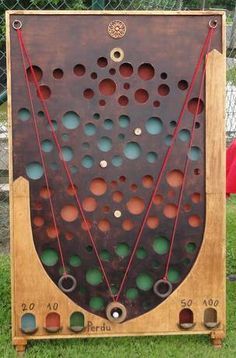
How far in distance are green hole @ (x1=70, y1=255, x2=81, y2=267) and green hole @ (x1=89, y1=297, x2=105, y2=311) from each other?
0.51ft

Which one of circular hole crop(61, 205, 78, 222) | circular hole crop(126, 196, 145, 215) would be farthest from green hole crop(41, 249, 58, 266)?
circular hole crop(126, 196, 145, 215)

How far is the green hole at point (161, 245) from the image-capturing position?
2.51m

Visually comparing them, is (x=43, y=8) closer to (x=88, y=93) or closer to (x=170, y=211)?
(x=88, y=93)

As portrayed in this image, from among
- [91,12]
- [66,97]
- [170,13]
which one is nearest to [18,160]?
[66,97]

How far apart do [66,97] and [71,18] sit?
31 cm

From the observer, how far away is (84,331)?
8.11 ft

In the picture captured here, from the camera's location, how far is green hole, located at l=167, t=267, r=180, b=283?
2512 mm

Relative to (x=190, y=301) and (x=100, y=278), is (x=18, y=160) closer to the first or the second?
(x=100, y=278)

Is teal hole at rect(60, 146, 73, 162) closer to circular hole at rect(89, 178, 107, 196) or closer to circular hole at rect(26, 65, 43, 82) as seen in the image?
circular hole at rect(89, 178, 107, 196)

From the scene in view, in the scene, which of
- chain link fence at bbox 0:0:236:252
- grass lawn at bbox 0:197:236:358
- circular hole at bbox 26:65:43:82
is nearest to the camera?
circular hole at bbox 26:65:43:82

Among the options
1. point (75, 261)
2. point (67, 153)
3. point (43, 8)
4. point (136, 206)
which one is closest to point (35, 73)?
point (67, 153)

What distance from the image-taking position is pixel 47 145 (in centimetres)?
245

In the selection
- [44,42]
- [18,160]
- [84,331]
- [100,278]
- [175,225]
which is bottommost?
[84,331]

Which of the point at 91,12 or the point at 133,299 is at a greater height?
the point at 91,12
